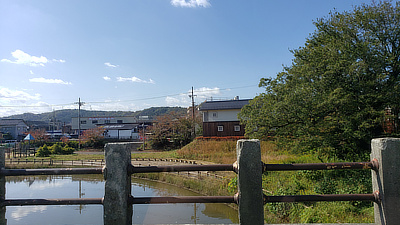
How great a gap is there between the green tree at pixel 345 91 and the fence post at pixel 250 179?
847 cm

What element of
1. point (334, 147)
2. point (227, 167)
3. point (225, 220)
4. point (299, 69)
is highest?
point (299, 69)

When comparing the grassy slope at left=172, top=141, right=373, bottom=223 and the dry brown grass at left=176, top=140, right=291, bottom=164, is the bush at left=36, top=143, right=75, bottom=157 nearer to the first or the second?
the dry brown grass at left=176, top=140, right=291, bottom=164

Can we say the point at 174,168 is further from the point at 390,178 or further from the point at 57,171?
the point at 390,178

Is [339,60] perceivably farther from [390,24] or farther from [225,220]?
[225,220]

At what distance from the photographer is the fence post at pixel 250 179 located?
7.39ft

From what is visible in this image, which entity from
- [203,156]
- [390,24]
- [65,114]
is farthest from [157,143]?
[65,114]

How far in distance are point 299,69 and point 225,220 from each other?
737 cm

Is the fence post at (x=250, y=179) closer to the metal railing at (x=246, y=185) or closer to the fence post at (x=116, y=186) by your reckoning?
the metal railing at (x=246, y=185)

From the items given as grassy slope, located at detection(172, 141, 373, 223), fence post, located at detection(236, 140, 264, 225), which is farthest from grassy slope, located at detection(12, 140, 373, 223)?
fence post, located at detection(236, 140, 264, 225)

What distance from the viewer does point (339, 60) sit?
1017cm

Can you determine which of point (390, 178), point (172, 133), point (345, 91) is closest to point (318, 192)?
point (345, 91)

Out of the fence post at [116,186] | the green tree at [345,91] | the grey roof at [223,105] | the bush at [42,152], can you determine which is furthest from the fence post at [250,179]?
the bush at [42,152]

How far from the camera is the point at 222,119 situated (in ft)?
106

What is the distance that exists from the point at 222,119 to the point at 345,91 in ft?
73.4
